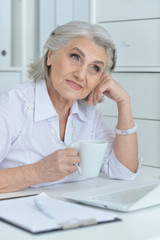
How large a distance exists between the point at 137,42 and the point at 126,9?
145 millimetres

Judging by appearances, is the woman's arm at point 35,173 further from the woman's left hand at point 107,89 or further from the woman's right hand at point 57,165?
the woman's left hand at point 107,89

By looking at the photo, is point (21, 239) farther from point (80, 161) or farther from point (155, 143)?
point (155, 143)

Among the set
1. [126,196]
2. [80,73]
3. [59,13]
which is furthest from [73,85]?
[59,13]

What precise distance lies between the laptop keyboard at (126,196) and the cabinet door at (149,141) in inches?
27.0

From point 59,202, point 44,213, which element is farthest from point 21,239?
point 59,202

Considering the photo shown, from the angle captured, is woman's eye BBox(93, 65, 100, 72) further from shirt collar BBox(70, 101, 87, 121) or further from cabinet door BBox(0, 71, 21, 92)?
cabinet door BBox(0, 71, 21, 92)

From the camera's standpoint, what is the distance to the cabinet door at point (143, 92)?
1.86m

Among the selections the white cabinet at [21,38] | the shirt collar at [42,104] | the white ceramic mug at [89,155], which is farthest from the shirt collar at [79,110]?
the white cabinet at [21,38]

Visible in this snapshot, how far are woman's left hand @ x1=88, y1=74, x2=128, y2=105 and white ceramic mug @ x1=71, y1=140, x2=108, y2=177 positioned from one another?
1.17 feet

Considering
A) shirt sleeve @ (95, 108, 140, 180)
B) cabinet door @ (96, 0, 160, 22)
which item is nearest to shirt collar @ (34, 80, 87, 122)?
shirt sleeve @ (95, 108, 140, 180)

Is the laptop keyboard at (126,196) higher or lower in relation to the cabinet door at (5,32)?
lower

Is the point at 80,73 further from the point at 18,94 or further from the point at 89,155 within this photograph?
the point at 89,155

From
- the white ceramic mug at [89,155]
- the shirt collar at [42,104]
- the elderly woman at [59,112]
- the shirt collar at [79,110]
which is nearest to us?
the white ceramic mug at [89,155]

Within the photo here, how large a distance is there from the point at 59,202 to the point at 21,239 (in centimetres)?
23
